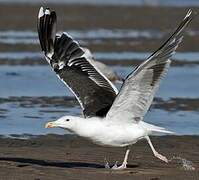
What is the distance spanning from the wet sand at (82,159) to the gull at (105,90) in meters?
0.36

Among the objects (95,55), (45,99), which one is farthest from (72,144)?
(95,55)

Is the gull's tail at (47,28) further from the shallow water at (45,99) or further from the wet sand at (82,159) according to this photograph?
the shallow water at (45,99)

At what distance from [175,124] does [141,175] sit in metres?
4.63

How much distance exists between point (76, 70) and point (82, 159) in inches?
48.7

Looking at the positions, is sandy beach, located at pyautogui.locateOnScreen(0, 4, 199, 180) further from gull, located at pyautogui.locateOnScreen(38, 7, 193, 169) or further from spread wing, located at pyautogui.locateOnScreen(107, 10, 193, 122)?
spread wing, located at pyautogui.locateOnScreen(107, 10, 193, 122)

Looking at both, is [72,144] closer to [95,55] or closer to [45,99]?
[45,99]

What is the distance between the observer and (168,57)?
10.7m

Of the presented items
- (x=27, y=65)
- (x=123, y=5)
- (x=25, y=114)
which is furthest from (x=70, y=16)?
(x=25, y=114)

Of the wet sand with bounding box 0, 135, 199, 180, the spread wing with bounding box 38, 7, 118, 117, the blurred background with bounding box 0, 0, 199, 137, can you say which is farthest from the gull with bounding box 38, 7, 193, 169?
the blurred background with bounding box 0, 0, 199, 137

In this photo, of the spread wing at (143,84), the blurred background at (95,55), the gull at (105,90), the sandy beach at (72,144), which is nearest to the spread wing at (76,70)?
the gull at (105,90)

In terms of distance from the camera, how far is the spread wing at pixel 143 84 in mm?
10586

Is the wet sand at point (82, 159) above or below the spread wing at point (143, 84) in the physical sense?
below

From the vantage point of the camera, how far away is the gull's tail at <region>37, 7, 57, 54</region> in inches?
451

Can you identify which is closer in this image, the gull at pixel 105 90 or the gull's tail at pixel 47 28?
the gull at pixel 105 90
